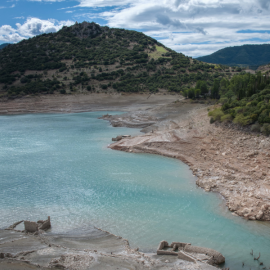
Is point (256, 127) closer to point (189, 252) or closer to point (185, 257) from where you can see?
point (189, 252)

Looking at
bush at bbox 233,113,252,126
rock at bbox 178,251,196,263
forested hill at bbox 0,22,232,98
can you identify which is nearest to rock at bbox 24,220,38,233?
rock at bbox 178,251,196,263

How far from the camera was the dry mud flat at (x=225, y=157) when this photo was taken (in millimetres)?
17911

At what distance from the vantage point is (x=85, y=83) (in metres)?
82.9

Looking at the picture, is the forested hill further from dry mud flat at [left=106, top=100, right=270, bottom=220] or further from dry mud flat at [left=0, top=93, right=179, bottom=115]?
dry mud flat at [left=106, top=100, right=270, bottom=220]

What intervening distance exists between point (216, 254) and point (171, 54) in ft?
332

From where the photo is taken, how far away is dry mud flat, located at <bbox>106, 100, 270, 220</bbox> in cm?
1791

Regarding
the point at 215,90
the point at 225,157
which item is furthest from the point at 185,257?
the point at 215,90

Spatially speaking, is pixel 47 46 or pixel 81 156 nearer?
pixel 81 156

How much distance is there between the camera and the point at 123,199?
63.4 feet

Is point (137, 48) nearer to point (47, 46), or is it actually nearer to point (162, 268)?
point (47, 46)

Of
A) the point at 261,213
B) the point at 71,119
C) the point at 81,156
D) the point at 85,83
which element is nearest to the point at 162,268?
the point at 261,213

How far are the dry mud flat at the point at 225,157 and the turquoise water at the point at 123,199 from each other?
99 cm

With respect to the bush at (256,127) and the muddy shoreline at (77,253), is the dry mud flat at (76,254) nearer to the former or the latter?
the muddy shoreline at (77,253)

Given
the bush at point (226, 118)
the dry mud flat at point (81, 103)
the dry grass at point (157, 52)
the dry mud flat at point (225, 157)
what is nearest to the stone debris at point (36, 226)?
the dry mud flat at point (225, 157)
